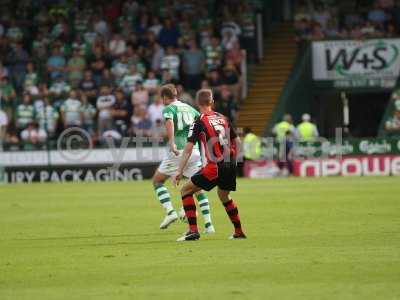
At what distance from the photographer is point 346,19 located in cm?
3700

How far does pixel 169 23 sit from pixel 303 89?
4892 millimetres

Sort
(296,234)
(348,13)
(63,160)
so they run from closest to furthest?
1. (296,234)
2. (63,160)
3. (348,13)

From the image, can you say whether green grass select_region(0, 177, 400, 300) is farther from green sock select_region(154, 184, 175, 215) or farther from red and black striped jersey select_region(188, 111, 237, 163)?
red and black striped jersey select_region(188, 111, 237, 163)

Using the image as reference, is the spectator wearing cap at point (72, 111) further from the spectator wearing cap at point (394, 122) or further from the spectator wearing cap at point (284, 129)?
the spectator wearing cap at point (394, 122)

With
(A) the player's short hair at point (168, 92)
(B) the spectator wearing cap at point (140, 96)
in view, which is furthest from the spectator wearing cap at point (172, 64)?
(A) the player's short hair at point (168, 92)

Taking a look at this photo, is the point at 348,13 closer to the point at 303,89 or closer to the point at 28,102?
the point at 303,89

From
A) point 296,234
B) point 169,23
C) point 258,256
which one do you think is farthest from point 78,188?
point 258,256

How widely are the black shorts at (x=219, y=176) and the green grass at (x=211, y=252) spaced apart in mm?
739

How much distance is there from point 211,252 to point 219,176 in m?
1.47

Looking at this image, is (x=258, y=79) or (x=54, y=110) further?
(x=258, y=79)

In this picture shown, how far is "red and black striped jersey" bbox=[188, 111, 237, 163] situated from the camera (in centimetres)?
1433

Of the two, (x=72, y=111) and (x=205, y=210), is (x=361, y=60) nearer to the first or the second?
(x=72, y=111)

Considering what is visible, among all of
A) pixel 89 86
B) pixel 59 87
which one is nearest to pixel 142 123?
pixel 89 86

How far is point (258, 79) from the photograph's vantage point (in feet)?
123
